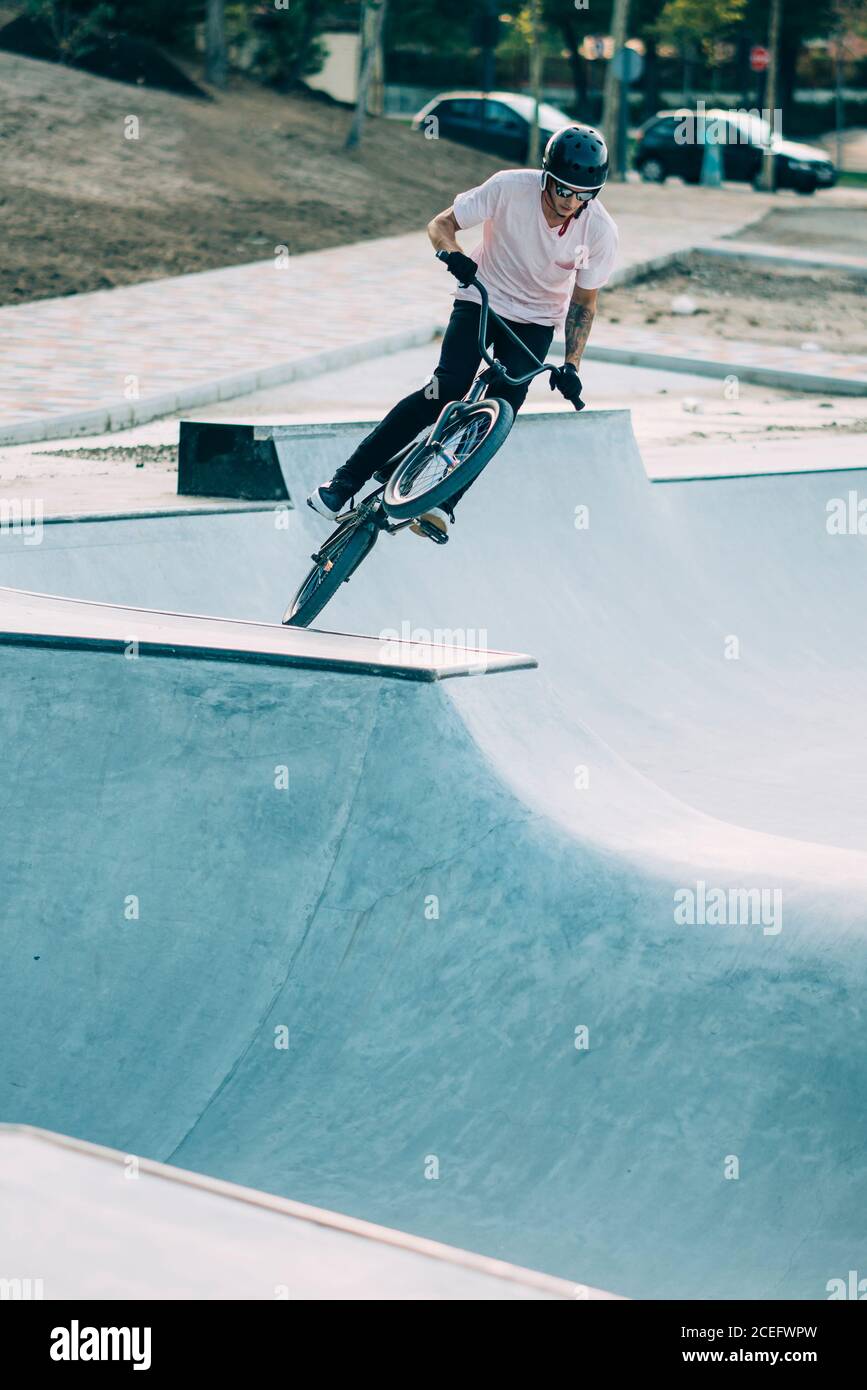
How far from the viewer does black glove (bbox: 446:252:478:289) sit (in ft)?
18.8

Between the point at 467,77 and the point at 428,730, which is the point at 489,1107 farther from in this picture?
the point at 467,77

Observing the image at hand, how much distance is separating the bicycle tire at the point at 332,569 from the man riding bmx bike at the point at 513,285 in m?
0.15

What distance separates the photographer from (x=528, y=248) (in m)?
5.96

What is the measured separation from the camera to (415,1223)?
3.78m

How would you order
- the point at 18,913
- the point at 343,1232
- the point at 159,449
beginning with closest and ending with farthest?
the point at 343,1232 → the point at 18,913 → the point at 159,449

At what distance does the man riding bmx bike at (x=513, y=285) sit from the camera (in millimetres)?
5918

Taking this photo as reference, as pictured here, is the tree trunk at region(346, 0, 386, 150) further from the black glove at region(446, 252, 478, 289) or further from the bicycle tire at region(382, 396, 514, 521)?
the bicycle tire at region(382, 396, 514, 521)

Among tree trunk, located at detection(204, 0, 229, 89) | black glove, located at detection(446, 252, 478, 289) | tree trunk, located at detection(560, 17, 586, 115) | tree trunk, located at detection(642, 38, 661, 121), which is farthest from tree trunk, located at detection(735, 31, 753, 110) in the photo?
black glove, located at detection(446, 252, 478, 289)

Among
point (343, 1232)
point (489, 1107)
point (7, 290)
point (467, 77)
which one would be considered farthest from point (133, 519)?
point (467, 77)

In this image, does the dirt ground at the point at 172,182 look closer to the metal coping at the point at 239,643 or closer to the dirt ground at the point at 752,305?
the dirt ground at the point at 752,305

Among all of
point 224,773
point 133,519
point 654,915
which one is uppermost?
point 133,519

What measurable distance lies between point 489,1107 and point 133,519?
375 cm

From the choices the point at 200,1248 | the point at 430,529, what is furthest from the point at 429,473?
the point at 200,1248

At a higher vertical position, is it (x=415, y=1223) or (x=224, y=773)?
(x=224, y=773)
